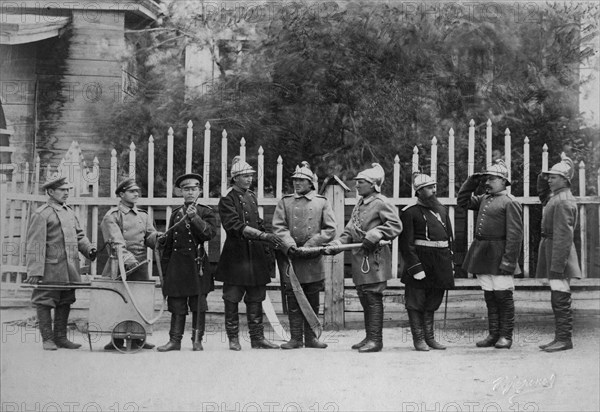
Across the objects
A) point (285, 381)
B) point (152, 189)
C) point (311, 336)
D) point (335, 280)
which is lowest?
point (285, 381)

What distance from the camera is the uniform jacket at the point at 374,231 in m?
6.02

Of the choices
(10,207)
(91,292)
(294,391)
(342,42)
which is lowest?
(294,391)

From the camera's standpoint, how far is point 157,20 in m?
6.29

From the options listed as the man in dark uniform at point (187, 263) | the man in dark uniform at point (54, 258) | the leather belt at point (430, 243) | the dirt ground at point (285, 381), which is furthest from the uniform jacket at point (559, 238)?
the man in dark uniform at point (54, 258)

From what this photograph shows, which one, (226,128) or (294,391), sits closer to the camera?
(294,391)

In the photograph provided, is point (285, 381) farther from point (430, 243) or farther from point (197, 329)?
point (430, 243)

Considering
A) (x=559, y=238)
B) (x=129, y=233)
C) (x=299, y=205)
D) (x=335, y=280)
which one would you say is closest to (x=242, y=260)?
(x=299, y=205)

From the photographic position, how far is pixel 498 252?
6.12 meters

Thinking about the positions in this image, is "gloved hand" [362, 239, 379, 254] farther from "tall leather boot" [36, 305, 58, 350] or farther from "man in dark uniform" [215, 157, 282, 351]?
"tall leather boot" [36, 305, 58, 350]

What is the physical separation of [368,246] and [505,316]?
118 cm

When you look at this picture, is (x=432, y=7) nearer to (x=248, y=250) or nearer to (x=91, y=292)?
(x=248, y=250)

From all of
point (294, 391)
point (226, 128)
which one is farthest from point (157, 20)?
point (294, 391)

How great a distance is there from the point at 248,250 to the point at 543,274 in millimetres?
2241

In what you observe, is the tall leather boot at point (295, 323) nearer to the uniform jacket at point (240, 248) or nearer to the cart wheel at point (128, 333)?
the uniform jacket at point (240, 248)
